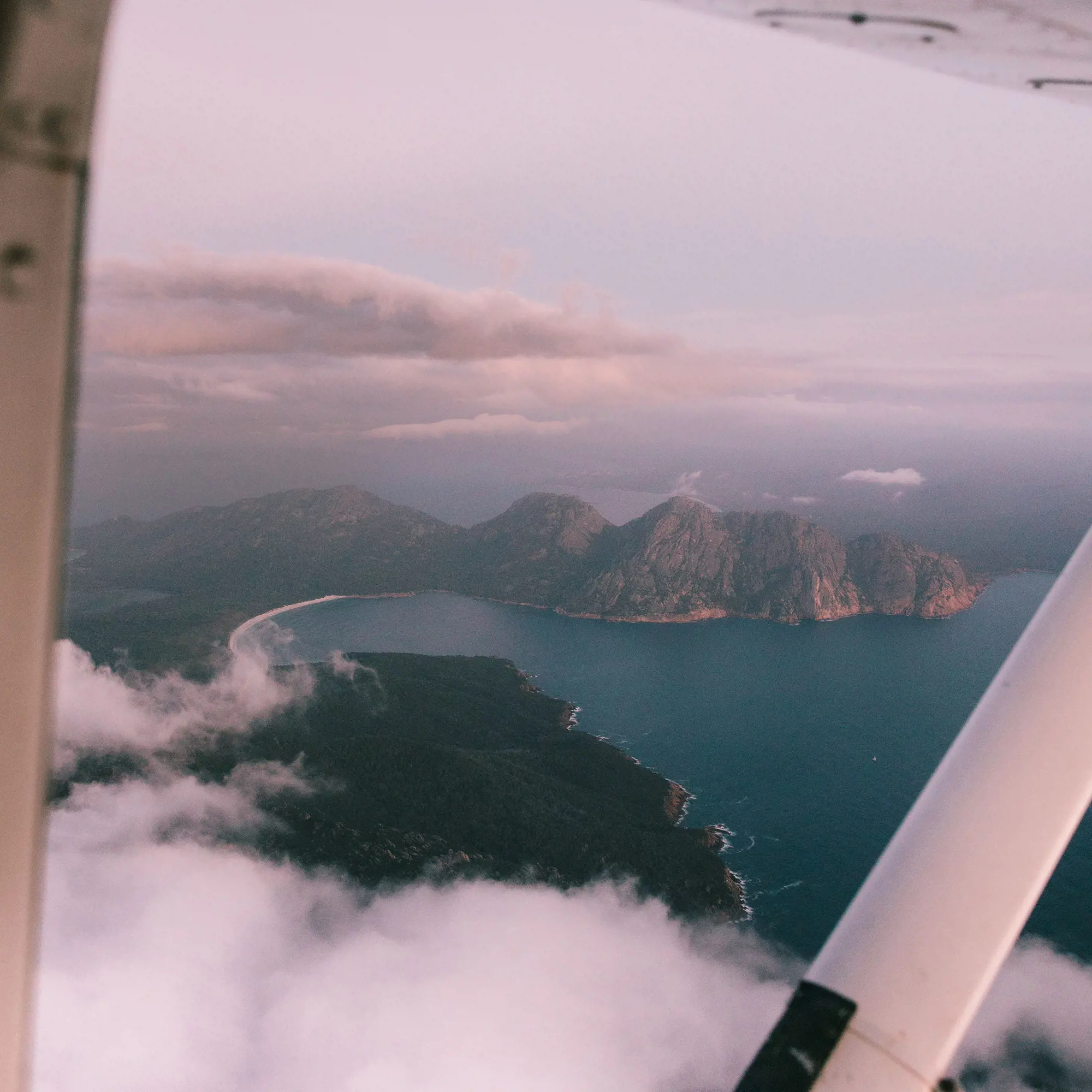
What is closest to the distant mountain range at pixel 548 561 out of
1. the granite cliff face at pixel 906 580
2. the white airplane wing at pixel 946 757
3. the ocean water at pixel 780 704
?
the granite cliff face at pixel 906 580

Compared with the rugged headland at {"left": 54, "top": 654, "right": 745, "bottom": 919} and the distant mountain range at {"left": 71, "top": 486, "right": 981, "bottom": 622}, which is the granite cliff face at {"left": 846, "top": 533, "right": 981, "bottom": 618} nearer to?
the distant mountain range at {"left": 71, "top": 486, "right": 981, "bottom": 622}

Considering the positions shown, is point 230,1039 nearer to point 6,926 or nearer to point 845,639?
point 845,639

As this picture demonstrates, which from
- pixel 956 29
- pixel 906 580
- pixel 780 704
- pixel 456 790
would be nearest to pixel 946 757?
pixel 956 29

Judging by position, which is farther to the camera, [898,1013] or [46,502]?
[898,1013]

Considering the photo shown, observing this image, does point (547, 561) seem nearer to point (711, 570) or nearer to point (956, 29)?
point (711, 570)

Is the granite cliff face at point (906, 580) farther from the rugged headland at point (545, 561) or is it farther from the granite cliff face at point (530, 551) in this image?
the granite cliff face at point (530, 551)

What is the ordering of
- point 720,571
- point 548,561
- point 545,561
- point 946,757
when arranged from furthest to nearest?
point 545,561 < point 548,561 < point 720,571 < point 946,757

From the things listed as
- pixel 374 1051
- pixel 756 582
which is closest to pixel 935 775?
pixel 374 1051
